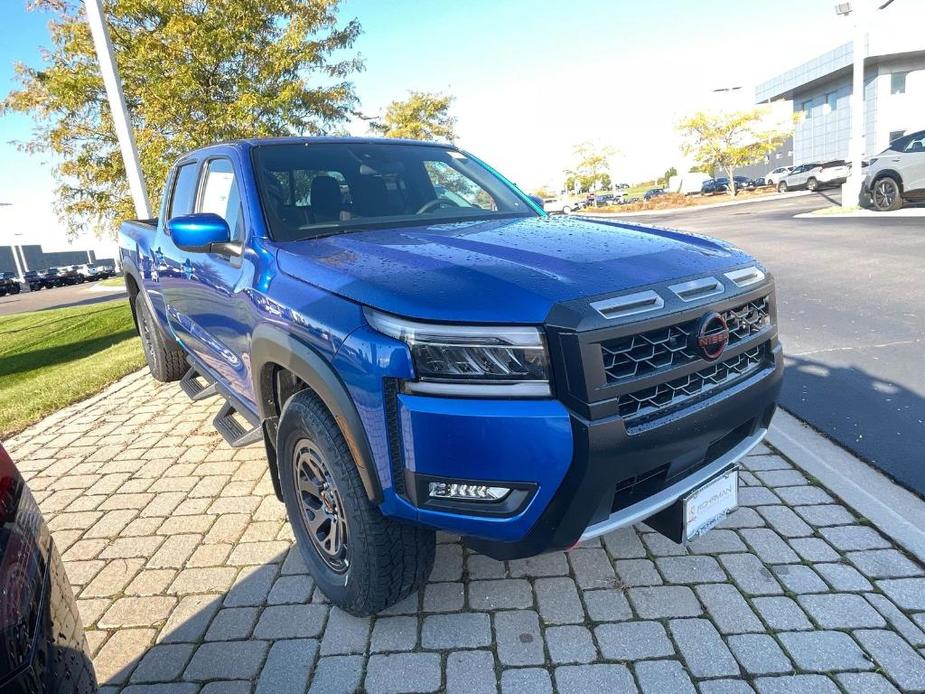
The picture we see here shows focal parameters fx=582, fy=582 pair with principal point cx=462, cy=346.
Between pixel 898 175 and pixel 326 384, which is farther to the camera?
pixel 898 175

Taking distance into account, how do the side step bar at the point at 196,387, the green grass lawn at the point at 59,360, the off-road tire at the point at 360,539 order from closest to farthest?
the off-road tire at the point at 360,539 → the side step bar at the point at 196,387 → the green grass lawn at the point at 59,360

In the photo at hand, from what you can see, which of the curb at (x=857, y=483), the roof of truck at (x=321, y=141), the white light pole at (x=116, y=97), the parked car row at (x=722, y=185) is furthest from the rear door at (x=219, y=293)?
the parked car row at (x=722, y=185)

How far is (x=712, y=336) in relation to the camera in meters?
2.03

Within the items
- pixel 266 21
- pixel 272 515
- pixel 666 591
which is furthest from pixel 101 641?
pixel 266 21

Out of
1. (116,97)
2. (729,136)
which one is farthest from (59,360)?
(729,136)

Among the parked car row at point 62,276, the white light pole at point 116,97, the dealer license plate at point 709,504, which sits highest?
the white light pole at point 116,97

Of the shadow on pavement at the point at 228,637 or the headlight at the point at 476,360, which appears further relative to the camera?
the shadow on pavement at the point at 228,637

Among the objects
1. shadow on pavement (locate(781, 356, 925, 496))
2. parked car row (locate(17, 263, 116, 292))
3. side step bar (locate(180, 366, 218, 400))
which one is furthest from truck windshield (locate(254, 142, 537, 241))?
parked car row (locate(17, 263, 116, 292))

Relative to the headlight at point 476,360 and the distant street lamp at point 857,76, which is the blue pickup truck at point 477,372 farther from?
the distant street lamp at point 857,76

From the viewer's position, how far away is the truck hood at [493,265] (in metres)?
1.82

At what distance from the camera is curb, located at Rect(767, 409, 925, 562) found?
8.93ft

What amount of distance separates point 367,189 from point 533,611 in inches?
88.6

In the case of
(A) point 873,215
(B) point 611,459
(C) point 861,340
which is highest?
(B) point 611,459

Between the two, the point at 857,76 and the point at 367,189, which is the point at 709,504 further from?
the point at 857,76
